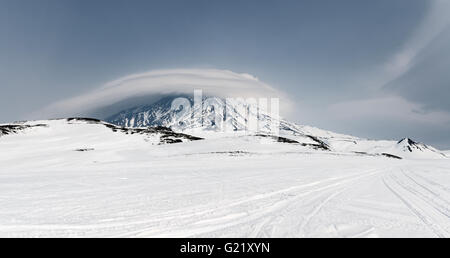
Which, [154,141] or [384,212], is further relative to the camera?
[154,141]

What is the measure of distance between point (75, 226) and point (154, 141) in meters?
62.8

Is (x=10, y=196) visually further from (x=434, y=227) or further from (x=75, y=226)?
(x=434, y=227)

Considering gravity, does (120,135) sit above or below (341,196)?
above

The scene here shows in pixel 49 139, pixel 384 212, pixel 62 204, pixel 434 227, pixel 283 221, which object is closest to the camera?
pixel 434 227

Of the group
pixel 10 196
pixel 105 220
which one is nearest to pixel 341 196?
pixel 105 220
